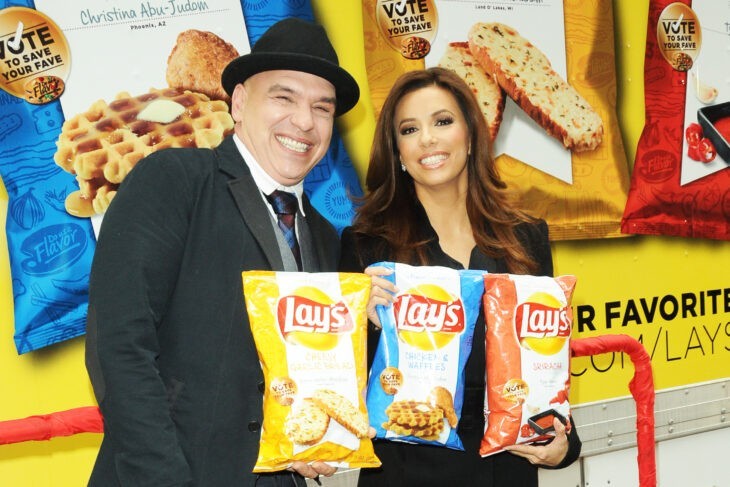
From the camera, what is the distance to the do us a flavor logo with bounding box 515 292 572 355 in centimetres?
151

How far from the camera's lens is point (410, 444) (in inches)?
65.5

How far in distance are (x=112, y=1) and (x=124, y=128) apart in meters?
0.31

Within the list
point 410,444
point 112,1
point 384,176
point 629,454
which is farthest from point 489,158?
point 629,454

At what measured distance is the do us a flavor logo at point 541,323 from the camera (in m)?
1.51

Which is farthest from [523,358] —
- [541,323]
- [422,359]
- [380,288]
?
[380,288]

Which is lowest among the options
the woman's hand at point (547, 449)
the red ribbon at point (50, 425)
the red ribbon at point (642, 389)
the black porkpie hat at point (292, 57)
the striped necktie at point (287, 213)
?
the red ribbon at point (642, 389)

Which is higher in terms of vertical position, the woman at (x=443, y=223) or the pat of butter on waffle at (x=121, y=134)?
the pat of butter on waffle at (x=121, y=134)

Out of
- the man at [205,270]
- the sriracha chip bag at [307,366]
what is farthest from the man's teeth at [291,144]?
the sriracha chip bag at [307,366]

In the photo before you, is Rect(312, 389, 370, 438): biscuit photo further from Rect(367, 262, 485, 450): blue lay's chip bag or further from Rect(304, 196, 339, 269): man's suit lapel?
Rect(304, 196, 339, 269): man's suit lapel

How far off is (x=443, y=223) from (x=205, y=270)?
0.68 meters

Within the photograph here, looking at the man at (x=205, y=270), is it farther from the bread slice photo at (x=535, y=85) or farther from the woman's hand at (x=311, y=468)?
the bread slice photo at (x=535, y=85)

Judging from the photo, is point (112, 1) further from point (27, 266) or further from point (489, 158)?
point (489, 158)

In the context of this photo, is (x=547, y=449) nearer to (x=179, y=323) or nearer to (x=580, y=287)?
(x=179, y=323)

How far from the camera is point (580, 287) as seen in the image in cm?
248
